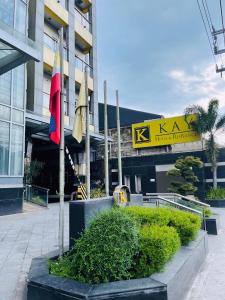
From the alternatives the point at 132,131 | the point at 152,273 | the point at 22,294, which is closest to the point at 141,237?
the point at 152,273

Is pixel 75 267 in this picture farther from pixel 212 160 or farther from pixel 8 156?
pixel 212 160

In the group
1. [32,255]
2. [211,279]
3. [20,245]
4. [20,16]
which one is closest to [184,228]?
[211,279]

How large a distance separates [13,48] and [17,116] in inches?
172

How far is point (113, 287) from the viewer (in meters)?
3.17

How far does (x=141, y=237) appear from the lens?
13.4ft

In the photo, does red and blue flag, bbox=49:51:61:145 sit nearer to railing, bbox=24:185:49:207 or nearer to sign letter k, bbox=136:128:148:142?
railing, bbox=24:185:49:207

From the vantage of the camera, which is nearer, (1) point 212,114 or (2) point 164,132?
(1) point 212,114

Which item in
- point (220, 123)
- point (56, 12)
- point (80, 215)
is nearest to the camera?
point (80, 215)

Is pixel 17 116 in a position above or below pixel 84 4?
below

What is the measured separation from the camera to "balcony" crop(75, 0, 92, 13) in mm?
23300

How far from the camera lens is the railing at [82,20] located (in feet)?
73.7

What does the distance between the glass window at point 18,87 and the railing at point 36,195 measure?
195 inches

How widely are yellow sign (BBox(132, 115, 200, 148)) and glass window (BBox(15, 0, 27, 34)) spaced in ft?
46.1

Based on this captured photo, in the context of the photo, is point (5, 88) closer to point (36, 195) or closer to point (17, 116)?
point (17, 116)
